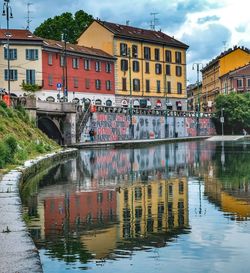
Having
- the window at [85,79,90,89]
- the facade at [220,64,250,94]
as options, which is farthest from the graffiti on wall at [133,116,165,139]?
the facade at [220,64,250,94]

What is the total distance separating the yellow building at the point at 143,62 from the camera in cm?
10438

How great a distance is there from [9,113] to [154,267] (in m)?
41.5

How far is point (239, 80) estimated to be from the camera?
13838 cm

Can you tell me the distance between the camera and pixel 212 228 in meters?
15.5

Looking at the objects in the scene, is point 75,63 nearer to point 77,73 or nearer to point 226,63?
point 77,73

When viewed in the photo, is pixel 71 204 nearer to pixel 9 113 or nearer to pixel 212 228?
pixel 212 228

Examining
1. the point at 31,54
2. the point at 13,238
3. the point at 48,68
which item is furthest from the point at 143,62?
the point at 13,238

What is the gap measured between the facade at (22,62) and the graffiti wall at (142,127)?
35.8 ft

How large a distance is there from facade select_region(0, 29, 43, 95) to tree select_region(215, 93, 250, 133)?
4164cm

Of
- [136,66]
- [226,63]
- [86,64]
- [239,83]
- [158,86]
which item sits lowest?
[158,86]

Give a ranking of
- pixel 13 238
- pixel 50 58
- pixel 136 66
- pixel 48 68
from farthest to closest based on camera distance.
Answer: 1. pixel 136 66
2. pixel 50 58
3. pixel 48 68
4. pixel 13 238

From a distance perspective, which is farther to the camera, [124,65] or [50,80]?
[124,65]

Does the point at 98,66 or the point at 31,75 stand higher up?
the point at 98,66

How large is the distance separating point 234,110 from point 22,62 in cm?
4385
